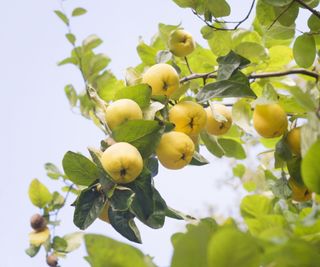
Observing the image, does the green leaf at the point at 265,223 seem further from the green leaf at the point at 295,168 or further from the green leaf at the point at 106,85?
the green leaf at the point at 106,85

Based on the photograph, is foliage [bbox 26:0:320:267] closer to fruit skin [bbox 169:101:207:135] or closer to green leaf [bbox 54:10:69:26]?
fruit skin [bbox 169:101:207:135]

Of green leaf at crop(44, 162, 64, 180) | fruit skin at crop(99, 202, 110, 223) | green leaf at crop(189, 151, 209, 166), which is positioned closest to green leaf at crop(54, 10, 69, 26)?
→ green leaf at crop(44, 162, 64, 180)

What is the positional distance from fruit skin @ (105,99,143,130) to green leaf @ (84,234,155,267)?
0.46 m

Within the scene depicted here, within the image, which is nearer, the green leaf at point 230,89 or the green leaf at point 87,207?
the green leaf at point 87,207

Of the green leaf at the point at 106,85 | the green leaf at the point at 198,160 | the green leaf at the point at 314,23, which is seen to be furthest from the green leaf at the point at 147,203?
the green leaf at the point at 106,85

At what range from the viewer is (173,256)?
467 millimetres

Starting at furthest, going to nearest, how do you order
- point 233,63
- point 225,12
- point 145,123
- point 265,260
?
1. point 225,12
2. point 233,63
3. point 145,123
4. point 265,260

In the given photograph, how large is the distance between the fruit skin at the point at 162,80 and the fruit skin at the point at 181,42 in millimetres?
172

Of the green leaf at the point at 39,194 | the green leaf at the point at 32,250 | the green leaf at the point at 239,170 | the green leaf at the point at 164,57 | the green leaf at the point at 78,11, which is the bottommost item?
the green leaf at the point at 239,170

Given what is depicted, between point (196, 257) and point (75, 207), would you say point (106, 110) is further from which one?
point (196, 257)

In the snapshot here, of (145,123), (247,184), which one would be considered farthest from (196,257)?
(247,184)

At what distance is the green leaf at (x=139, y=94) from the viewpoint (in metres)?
0.95

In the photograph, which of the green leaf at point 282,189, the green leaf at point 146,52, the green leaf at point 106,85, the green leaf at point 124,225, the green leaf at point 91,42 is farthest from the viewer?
the green leaf at point 91,42

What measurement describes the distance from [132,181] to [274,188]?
0.43 metres
